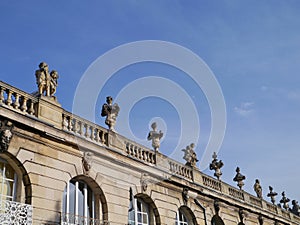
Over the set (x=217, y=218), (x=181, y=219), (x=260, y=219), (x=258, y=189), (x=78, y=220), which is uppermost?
(x=258, y=189)

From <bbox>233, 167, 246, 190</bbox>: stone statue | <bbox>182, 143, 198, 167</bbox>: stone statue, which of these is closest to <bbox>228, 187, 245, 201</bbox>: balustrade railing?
<bbox>233, 167, 246, 190</bbox>: stone statue

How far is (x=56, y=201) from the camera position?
11.4 m

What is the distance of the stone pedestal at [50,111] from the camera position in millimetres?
11906

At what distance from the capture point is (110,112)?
1490 cm

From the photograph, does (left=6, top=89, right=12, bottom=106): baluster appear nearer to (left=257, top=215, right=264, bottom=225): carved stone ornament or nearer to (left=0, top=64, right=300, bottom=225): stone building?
(left=0, top=64, right=300, bottom=225): stone building

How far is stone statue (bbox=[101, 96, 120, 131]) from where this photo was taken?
1472 centimetres

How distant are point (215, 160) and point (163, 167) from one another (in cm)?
681

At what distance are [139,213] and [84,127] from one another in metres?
3.96

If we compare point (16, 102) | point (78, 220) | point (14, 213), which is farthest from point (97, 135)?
point (14, 213)

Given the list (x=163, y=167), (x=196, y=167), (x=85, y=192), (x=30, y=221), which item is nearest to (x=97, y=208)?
(x=85, y=192)

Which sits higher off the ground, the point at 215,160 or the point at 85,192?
the point at 215,160

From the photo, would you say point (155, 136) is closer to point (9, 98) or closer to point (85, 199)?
point (85, 199)

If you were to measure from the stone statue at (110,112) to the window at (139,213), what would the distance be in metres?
2.83

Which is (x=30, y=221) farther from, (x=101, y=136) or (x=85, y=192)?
(x=101, y=136)
